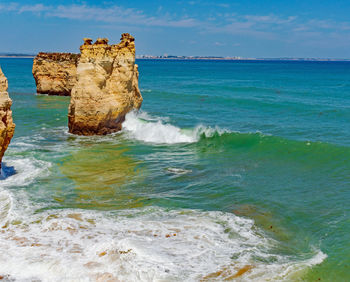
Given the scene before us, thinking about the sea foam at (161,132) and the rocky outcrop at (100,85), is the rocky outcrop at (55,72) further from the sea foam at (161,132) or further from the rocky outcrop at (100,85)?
the rocky outcrop at (100,85)

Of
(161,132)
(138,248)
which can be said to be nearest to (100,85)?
(161,132)

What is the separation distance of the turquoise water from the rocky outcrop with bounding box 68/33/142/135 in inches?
38.4

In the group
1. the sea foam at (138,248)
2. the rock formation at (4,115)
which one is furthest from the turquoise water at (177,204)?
the rock formation at (4,115)

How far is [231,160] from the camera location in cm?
1623

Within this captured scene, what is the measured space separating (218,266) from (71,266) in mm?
2888

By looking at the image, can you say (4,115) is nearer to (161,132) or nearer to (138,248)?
(138,248)

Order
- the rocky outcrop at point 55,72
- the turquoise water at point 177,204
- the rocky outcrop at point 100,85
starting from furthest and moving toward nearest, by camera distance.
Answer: the rocky outcrop at point 55,72
the rocky outcrop at point 100,85
the turquoise water at point 177,204

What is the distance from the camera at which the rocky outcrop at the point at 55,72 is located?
126 feet

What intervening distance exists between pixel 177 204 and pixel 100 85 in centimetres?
1116

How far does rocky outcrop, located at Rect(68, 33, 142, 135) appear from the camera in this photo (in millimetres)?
20016

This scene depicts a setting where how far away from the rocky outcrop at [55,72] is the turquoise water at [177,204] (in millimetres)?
17357

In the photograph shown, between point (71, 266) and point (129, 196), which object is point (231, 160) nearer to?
point (129, 196)

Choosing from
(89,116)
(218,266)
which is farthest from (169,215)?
(89,116)

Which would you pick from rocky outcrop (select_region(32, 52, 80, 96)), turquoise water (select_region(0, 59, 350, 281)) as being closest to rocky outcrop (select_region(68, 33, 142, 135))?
turquoise water (select_region(0, 59, 350, 281))
